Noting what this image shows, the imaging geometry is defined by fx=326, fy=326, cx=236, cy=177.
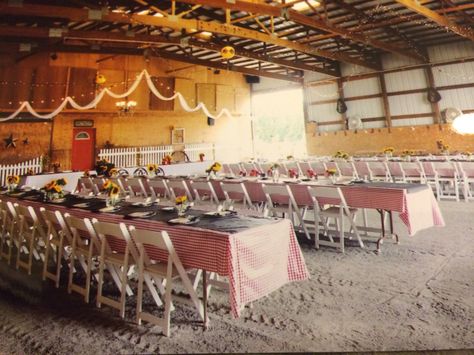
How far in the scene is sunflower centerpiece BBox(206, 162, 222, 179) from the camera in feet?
20.3

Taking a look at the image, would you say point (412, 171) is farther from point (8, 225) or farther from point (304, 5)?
point (8, 225)

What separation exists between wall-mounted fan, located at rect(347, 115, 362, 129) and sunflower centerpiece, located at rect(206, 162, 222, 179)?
9.33 m

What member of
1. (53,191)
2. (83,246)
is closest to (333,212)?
(83,246)

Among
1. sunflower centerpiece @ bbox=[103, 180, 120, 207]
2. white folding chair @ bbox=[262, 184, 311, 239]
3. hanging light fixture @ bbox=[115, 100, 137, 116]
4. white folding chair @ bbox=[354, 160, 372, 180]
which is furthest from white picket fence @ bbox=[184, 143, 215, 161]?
sunflower centerpiece @ bbox=[103, 180, 120, 207]

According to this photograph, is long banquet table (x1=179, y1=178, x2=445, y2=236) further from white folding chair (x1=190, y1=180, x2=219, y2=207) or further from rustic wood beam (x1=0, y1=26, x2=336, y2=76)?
rustic wood beam (x1=0, y1=26, x2=336, y2=76)

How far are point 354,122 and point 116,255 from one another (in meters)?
12.9

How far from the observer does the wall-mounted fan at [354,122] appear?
1377 centimetres

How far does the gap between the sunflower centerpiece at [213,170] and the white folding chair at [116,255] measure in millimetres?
3213

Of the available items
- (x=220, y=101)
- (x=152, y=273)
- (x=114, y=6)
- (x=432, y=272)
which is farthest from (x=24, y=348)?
(x=220, y=101)

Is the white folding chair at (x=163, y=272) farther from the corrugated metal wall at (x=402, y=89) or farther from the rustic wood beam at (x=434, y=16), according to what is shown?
the corrugated metal wall at (x=402, y=89)

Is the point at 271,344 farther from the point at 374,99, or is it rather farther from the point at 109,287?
the point at 374,99

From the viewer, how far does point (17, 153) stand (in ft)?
38.8

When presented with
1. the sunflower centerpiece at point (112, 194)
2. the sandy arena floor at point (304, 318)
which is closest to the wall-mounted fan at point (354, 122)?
the sandy arena floor at point (304, 318)

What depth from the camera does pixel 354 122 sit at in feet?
45.5
